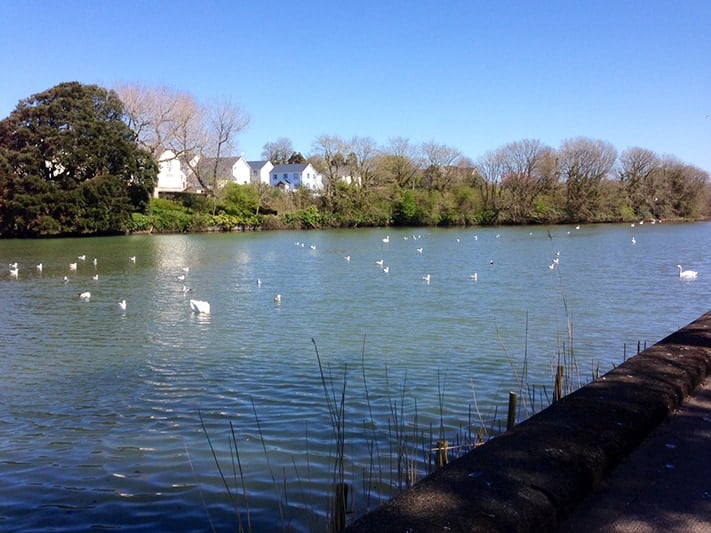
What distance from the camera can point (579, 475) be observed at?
304cm

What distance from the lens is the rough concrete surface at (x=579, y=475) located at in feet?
8.61

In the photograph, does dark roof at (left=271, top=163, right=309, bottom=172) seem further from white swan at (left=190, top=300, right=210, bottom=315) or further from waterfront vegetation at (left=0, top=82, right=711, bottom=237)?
white swan at (left=190, top=300, right=210, bottom=315)

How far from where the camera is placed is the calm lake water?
524 cm

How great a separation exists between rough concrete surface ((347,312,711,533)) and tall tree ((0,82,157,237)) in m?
49.7

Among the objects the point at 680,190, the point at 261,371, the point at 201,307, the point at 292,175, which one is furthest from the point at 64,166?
the point at 680,190

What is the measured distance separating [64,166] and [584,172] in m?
52.8

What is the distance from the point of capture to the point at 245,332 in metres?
12.8

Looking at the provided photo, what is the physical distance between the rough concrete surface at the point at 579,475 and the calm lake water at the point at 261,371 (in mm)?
1274

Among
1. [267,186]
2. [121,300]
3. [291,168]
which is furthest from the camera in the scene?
[291,168]

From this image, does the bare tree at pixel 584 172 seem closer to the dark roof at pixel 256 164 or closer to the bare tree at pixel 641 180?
the bare tree at pixel 641 180

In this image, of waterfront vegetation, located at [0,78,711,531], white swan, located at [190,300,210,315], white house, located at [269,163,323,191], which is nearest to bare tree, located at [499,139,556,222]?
waterfront vegetation, located at [0,78,711,531]

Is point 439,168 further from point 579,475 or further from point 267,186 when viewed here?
point 579,475

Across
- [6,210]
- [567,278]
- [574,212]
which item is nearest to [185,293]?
[567,278]

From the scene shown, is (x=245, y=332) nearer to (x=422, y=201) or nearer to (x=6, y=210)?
(x=6, y=210)
